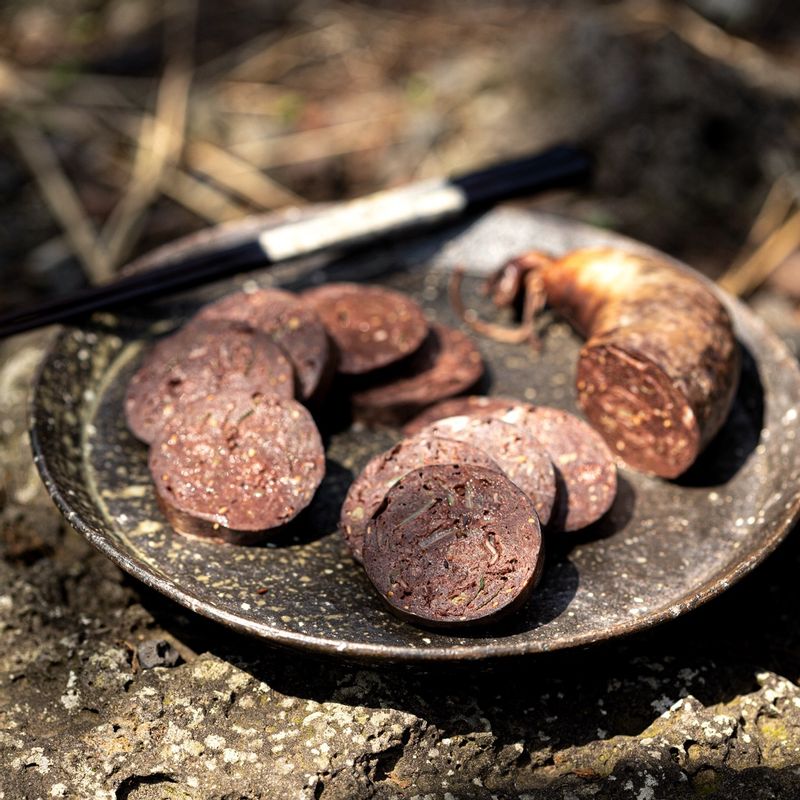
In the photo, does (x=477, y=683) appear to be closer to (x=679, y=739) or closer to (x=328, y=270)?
(x=679, y=739)

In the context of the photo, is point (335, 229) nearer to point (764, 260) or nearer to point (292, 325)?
point (292, 325)

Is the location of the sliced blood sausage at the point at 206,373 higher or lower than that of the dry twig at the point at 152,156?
higher

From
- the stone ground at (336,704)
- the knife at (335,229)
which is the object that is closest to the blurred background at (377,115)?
the knife at (335,229)

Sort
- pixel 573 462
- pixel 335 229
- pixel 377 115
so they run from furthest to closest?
pixel 377 115 < pixel 335 229 < pixel 573 462

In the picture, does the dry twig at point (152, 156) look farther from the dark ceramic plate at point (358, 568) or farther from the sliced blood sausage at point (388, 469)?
the sliced blood sausage at point (388, 469)

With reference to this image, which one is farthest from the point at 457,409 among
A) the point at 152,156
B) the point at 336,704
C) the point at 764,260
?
the point at 152,156

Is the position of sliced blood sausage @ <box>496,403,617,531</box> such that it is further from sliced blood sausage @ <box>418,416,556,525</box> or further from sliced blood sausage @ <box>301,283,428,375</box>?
sliced blood sausage @ <box>301,283,428,375</box>
